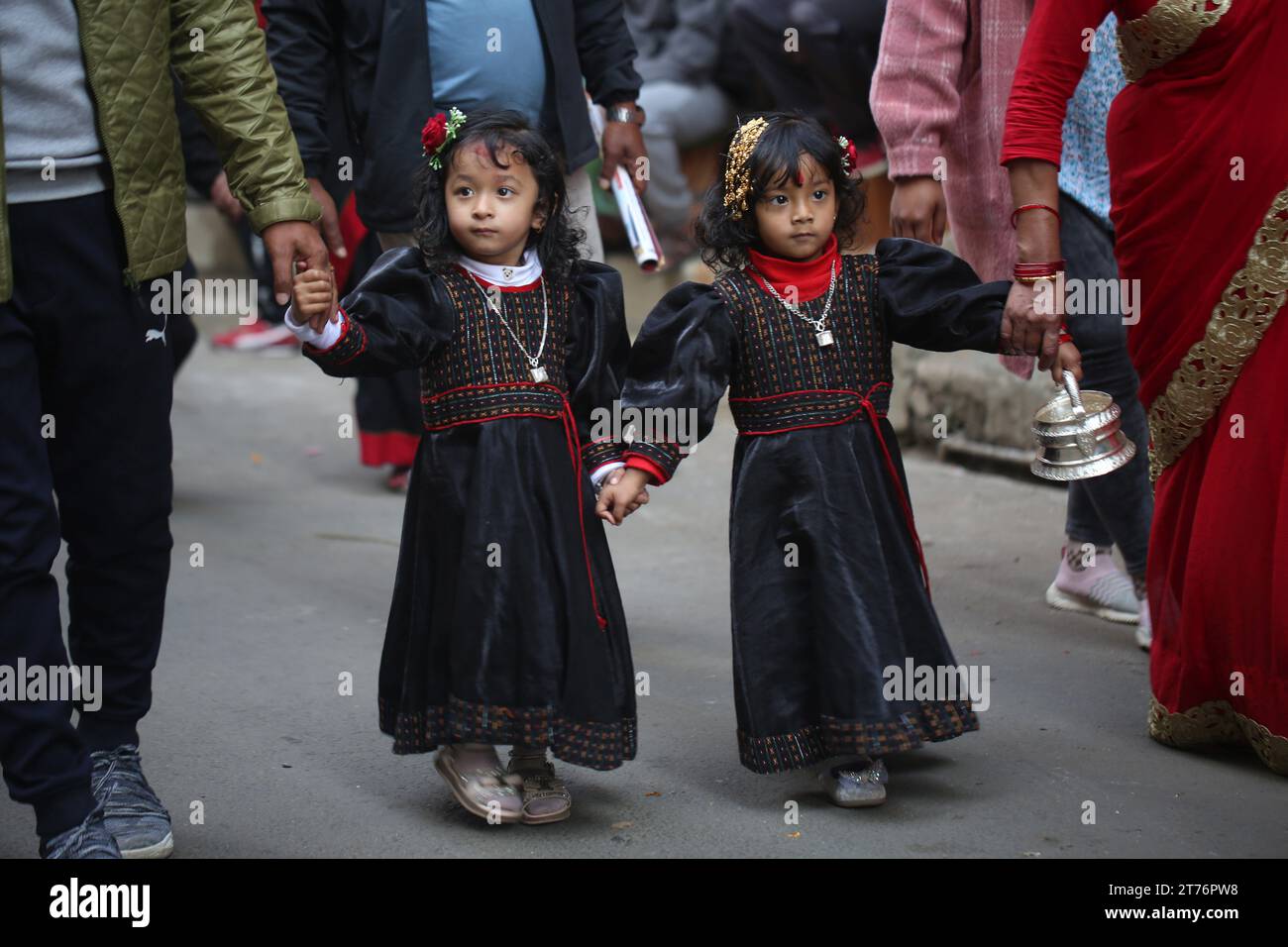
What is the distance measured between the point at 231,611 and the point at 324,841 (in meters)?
1.87

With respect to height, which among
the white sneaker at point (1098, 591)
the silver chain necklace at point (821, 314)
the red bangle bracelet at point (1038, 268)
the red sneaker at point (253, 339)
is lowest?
the red sneaker at point (253, 339)

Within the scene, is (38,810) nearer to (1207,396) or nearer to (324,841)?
(324,841)

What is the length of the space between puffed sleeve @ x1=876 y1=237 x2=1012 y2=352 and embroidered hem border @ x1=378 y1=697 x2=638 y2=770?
964mm

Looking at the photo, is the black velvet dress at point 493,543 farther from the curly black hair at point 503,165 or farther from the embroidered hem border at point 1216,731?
the embroidered hem border at point 1216,731

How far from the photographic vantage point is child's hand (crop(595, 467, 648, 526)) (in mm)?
3291

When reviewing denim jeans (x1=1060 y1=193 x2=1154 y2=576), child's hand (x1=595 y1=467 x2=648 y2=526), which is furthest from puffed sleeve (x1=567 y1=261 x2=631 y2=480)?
denim jeans (x1=1060 y1=193 x2=1154 y2=576)

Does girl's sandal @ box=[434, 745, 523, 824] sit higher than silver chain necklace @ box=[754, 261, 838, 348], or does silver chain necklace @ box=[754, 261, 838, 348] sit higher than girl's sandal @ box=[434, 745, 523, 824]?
silver chain necklace @ box=[754, 261, 838, 348]

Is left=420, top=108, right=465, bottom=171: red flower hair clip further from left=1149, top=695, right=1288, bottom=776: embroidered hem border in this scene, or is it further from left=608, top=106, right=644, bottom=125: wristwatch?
left=1149, top=695, right=1288, bottom=776: embroidered hem border

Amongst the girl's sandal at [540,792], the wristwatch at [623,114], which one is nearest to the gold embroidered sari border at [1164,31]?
the wristwatch at [623,114]

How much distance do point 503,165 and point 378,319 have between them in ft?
1.31

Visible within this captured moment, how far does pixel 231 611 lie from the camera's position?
509cm

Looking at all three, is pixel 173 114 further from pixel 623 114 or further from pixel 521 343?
pixel 623 114

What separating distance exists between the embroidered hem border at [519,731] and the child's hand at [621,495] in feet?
1.26

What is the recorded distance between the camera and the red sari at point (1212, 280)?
3453 mm
